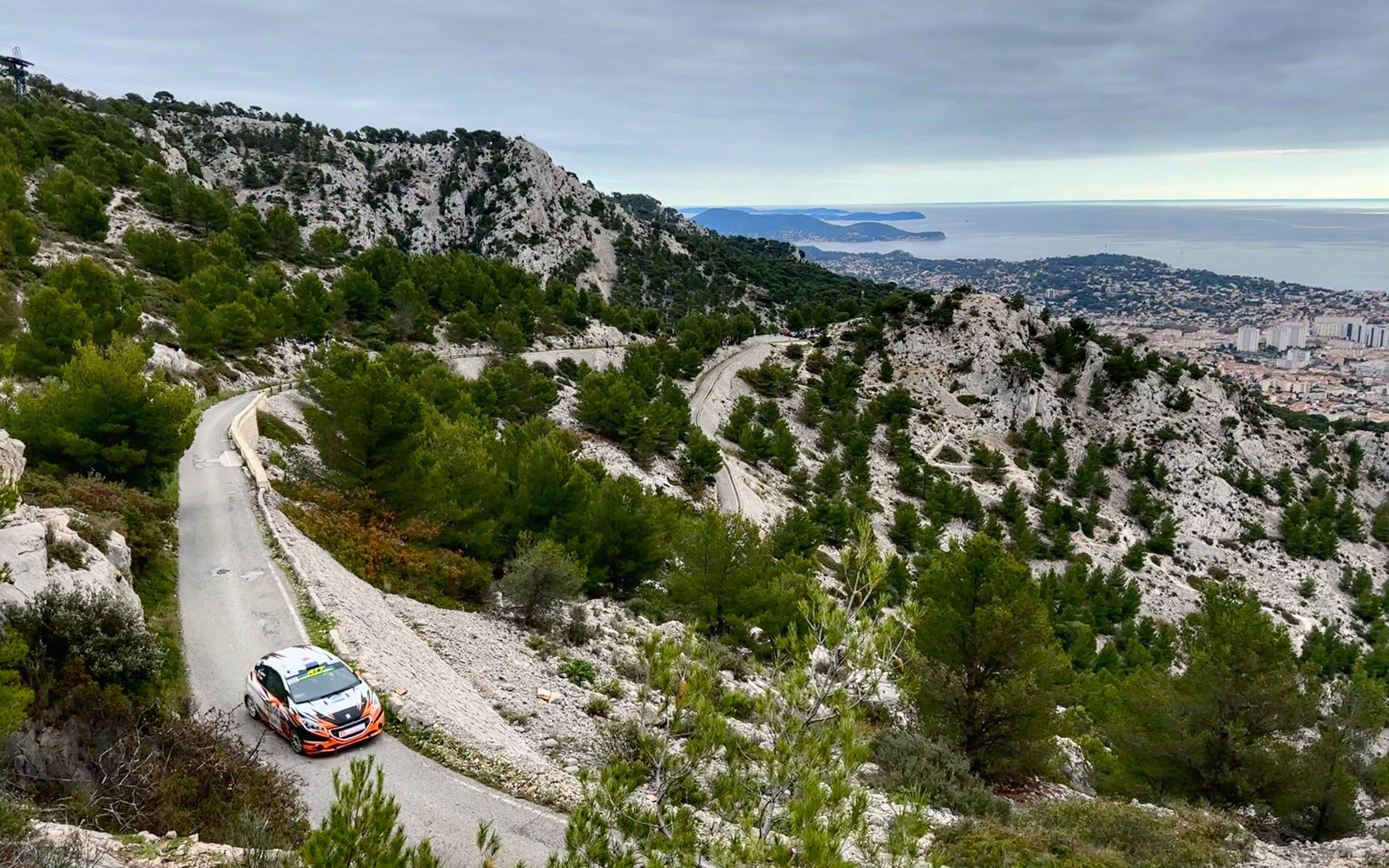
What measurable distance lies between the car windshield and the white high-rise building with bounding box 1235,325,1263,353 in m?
196

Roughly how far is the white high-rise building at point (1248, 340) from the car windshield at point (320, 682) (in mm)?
196350

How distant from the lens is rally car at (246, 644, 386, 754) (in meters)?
11.0

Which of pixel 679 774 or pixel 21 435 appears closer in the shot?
pixel 679 774

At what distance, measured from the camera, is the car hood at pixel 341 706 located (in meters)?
11.2

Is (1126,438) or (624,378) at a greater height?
(624,378)

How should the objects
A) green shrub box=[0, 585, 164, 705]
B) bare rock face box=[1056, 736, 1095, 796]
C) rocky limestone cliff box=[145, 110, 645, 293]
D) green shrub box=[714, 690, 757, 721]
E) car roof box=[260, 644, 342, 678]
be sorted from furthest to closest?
rocky limestone cliff box=[145, 110, 645, 293]
bare rock face box=[1056, 736, 1095, 796]
car roof box=[260, 644, 342, 678]
green shrub box=[0, 585, 164, 705]
green shrub box=[714, 690, 757, 721]

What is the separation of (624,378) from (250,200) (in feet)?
239

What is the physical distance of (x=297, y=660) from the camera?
12.1 metres

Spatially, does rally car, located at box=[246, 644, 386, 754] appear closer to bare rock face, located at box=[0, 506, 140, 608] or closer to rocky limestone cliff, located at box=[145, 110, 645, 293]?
bare rock face, located at box=[0, 506, 140, 608]

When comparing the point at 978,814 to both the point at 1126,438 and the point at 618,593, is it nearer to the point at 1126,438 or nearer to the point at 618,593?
the point at 618,593

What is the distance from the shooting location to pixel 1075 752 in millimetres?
20734

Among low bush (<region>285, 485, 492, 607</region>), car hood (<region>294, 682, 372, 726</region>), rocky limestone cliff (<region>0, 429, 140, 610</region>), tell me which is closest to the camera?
rocky limestone cliff (<region>0, 429, 140, 610</region>)

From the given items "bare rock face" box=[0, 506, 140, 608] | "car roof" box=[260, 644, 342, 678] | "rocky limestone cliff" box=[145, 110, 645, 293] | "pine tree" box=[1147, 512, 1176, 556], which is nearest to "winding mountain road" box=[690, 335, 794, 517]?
"car roof" box=[260, 644, 342, 678]

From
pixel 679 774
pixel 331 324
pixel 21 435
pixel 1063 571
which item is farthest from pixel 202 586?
pixel 1063 571
